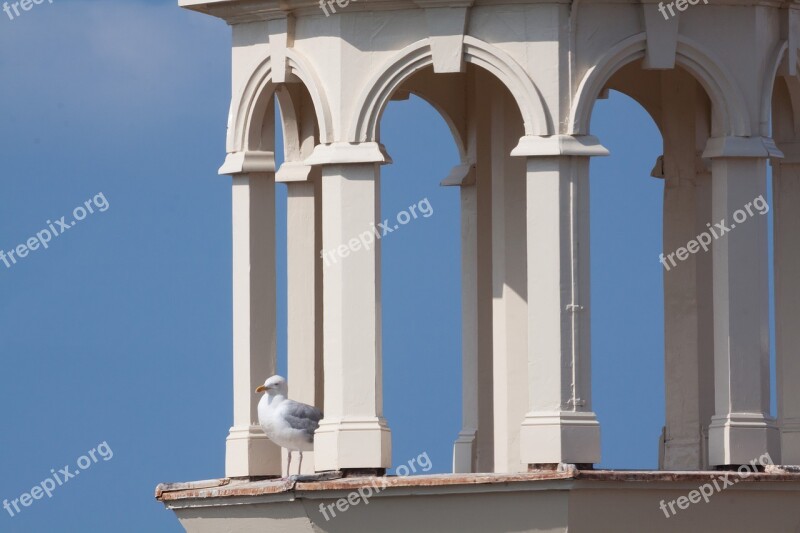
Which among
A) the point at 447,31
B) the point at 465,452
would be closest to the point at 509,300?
the point at 465,452

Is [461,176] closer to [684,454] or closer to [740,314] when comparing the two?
[684,454]

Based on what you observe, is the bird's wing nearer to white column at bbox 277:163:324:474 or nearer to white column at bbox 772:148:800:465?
white column at bbox 277:163:324:474

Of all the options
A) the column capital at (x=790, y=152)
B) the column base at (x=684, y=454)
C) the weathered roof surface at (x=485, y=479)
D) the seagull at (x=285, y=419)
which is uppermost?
the column capital at (x=790, y=152)

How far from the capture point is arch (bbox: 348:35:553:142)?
37000 mm

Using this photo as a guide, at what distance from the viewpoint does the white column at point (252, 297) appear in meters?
39.2

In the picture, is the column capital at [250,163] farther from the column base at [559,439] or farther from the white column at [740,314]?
the white column at [740,314]

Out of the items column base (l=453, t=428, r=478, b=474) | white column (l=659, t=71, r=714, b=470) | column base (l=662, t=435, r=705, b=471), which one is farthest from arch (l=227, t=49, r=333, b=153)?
column base (l=662, t=435, r=705, b=471)

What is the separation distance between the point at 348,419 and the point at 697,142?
769 centimetres

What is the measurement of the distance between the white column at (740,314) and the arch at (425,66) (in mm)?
2606

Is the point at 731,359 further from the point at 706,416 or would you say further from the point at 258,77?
the point at 258,77

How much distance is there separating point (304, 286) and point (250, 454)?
2.76 meters

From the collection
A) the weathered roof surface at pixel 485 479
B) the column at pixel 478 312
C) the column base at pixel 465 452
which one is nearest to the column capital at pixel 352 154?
the weathered roof surface at pixel 485 479

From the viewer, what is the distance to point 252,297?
3916 cm

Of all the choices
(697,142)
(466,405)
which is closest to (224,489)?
(466,405)
